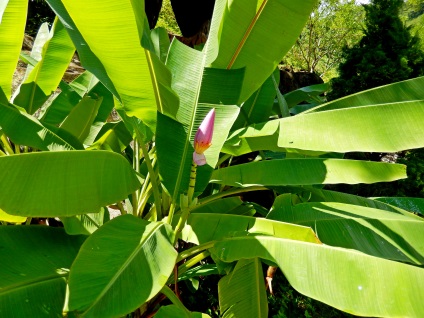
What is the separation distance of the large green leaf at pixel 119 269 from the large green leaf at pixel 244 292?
45cm

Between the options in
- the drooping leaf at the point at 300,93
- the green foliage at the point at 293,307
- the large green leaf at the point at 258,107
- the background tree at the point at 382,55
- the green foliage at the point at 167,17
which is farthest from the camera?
the green foliage at the point at 167,17

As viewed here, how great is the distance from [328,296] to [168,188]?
1.75 feet

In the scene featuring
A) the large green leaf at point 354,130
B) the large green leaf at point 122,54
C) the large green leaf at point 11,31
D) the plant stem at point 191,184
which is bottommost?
the plant stem at point 191,184

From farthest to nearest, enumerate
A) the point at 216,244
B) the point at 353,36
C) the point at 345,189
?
the point at 353,36
the point at 345,189
the point at 216,244

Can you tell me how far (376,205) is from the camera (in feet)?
5.52

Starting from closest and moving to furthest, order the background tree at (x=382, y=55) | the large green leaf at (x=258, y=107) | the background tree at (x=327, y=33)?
the large green leaf at (x=258, y=107)
the background tree at (x=382, y=55)
the background tree at (x=327, y=33)

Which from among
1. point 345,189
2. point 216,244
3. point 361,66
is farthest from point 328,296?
point 361,66

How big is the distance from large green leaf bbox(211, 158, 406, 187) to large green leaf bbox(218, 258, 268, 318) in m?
0.29

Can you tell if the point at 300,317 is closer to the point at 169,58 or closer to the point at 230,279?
the point at 230,279

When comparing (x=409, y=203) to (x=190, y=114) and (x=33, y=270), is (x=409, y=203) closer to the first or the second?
(x=190, y=114)

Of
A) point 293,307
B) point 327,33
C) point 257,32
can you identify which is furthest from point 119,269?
point 327,33

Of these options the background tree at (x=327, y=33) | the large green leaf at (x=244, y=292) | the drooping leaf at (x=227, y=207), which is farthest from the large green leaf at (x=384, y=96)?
the background tree at (x=327, y=33)

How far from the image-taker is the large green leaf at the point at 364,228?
1.27m

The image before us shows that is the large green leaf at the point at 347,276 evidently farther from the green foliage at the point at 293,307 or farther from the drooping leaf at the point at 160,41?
the green foliage at the point at 293,307
